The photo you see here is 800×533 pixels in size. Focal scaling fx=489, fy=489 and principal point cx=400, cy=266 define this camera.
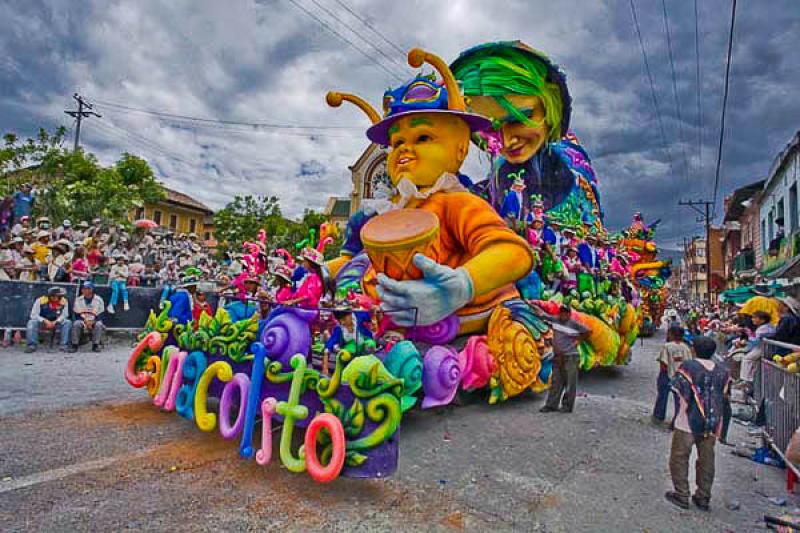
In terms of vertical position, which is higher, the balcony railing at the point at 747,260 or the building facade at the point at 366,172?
the building facade at the point at 366,172

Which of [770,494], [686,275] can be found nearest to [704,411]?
[770,494]

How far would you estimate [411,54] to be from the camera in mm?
5215

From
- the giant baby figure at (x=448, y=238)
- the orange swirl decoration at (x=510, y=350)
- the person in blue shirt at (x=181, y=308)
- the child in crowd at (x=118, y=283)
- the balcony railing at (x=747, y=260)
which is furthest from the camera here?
the balcony railing at (x=747, y=260)

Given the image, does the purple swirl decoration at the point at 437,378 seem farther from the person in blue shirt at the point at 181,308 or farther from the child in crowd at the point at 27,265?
the child in crowd at the point at 27,265

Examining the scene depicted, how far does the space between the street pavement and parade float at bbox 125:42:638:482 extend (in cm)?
24

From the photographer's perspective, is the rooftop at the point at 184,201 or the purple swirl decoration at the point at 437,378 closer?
the purple swirl decoration at the point at 437,378

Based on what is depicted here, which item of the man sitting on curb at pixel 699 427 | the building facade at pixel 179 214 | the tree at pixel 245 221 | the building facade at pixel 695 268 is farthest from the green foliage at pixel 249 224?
the building facade at pixel 695 268

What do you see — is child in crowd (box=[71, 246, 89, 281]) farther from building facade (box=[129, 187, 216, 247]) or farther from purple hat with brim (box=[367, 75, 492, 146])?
building facade (box=[129, 187, 216, 247])

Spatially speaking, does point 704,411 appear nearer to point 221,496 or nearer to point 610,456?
point 610,456

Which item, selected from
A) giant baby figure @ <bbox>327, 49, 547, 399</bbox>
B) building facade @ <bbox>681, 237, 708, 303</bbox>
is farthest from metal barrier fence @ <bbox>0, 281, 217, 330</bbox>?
building facade @ <bbox>681, 237, 708, 303</bbox>

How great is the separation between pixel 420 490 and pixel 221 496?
132cm

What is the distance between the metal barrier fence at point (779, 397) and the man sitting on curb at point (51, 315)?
34.4 ft

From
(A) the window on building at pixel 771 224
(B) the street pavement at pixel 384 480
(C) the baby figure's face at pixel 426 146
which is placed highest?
(A) the window on building at pixel 771 224

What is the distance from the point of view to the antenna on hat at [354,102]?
5.77 m
